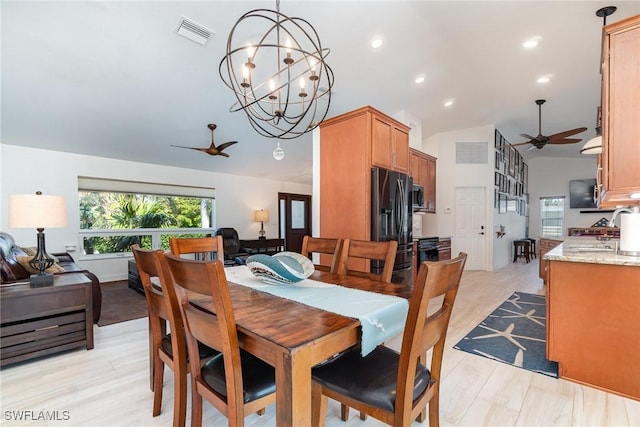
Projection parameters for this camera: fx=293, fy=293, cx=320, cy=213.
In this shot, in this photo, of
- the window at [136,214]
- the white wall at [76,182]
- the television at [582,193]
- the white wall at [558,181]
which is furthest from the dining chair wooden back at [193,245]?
the television at [582,193]

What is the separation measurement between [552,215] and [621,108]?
9.30 meters

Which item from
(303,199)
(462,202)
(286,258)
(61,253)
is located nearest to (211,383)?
(286,258)

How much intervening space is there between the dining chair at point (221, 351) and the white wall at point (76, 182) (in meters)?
5.05

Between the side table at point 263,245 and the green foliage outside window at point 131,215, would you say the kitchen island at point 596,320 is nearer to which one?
the side table at point 263,245

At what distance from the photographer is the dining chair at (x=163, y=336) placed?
1.36 metres

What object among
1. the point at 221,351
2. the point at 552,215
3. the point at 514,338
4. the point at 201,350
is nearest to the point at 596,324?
the point at 514,338

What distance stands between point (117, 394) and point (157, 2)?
9.59 ft

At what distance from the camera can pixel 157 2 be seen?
2385mm

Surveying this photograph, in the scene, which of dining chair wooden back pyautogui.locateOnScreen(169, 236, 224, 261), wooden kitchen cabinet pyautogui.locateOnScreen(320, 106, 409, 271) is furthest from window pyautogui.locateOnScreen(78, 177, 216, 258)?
dining chair wooden back pyautogui.locateOnScreen(169, 236, 224, 261)

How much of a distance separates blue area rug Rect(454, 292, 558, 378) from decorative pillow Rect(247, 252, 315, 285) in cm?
178

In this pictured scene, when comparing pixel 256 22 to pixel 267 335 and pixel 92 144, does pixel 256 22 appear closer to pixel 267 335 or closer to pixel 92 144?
pixel 267 335

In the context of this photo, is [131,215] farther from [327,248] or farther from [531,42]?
[531,42]

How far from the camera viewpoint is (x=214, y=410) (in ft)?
5.77

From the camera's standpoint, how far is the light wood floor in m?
1.65
